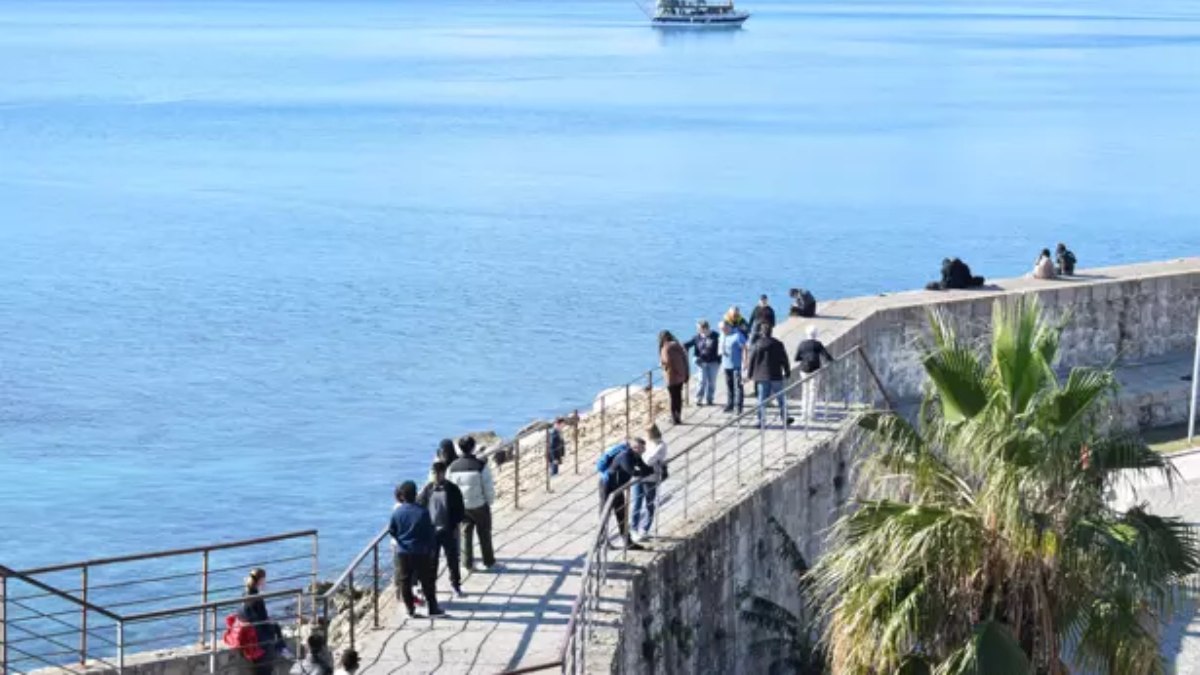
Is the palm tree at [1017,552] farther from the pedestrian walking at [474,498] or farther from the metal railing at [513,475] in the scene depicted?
the pedestrian walking at [474,498]

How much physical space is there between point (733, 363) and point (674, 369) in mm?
980

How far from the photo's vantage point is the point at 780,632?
19031mm

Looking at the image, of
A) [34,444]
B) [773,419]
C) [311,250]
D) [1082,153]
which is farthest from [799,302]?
[1082,153]

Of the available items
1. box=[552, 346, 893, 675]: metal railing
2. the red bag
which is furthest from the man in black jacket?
the red bag

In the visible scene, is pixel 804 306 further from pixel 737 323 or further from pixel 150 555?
pixel 150 555

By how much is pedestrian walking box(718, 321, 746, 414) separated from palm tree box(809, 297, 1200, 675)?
9540 mm

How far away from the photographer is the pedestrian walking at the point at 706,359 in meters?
23.3

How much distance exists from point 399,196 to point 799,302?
53.9 m

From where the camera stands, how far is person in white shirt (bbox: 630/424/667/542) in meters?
17.0

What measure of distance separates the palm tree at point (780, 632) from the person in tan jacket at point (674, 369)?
3196 millimetres

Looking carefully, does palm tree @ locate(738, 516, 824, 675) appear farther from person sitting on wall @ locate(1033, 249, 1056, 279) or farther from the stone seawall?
person sitting on wall @ locate(1033, 249, 1056, 279)

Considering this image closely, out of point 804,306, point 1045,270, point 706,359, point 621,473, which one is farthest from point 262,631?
point 1045,270

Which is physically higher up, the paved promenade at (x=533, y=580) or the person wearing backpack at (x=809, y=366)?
the person wearing backpack at (x=809, y=366)

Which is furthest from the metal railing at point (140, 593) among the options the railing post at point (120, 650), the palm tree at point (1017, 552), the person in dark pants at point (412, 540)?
the palm tree at point (1017, 552)
